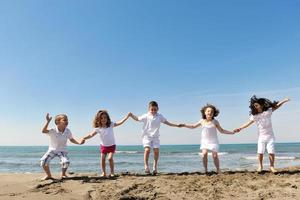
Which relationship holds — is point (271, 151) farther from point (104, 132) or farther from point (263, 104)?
point (104, 132)

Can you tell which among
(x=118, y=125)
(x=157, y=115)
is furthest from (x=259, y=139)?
(x=118, y=125)

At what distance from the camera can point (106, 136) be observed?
27.4 feet

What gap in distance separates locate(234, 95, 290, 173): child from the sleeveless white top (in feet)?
2.27

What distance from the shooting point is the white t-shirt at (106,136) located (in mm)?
8305

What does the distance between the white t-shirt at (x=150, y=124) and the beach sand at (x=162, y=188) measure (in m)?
1.60

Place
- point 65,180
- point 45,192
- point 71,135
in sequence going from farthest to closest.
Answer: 1. point 71,135
2. point 65,180
3. point 45,192

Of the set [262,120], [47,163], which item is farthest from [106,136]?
[262,120]

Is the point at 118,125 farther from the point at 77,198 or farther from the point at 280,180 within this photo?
the point at 280,180

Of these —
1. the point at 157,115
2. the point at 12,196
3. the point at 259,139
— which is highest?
the point at 157,115

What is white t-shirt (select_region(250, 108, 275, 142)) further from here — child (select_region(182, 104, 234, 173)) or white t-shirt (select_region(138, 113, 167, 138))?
white t-shirt (select_region(138, 113, 167, 138))

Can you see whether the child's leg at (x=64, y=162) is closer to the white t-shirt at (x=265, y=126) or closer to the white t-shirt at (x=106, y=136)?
the white t-shirt at (x=106, y=136)

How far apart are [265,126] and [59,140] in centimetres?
533

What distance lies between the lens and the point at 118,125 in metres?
8.59

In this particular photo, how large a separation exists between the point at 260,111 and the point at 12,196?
6291 millimetres
